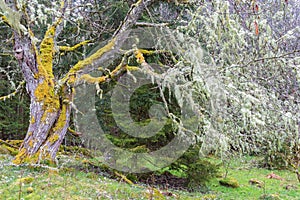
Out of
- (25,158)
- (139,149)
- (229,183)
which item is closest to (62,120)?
(25,158)

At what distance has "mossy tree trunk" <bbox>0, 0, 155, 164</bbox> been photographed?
589cm

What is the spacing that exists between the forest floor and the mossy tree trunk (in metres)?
0.44

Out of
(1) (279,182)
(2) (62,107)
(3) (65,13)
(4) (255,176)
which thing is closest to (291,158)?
(1) (279,182)

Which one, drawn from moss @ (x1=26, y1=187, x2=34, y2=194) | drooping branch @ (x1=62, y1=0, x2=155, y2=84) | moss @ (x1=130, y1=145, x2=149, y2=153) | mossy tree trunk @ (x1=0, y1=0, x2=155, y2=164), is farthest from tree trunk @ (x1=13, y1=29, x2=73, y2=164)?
moss @ (x1=26, y1=187, x2=34, y2=194)

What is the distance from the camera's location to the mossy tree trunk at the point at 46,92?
19.3 ft

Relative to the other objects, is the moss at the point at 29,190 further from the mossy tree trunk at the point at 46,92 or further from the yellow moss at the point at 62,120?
the yellow moss at the point at 62,120

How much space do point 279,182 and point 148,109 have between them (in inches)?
193

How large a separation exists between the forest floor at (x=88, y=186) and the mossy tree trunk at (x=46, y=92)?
441mm

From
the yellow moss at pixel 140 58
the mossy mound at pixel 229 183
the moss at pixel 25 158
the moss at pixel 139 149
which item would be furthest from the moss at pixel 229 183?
the moss at pixel 25 158

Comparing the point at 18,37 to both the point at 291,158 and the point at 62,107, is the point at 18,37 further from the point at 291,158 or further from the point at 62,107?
the point at 291,158

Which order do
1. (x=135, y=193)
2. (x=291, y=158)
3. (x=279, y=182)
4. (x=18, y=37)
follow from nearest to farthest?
(x=135, y=193), (x=18, y=37), (x=291, y=158), (x=279, y=182)

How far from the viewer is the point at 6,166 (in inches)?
218

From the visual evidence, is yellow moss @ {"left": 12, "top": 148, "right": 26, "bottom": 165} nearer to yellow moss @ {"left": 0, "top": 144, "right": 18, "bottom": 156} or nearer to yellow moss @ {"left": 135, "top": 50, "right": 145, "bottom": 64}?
yellow moss @ {"left": 0, "top": 144, "right": 18, "bottom": 156}

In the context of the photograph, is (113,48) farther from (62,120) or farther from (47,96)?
(62,120)
